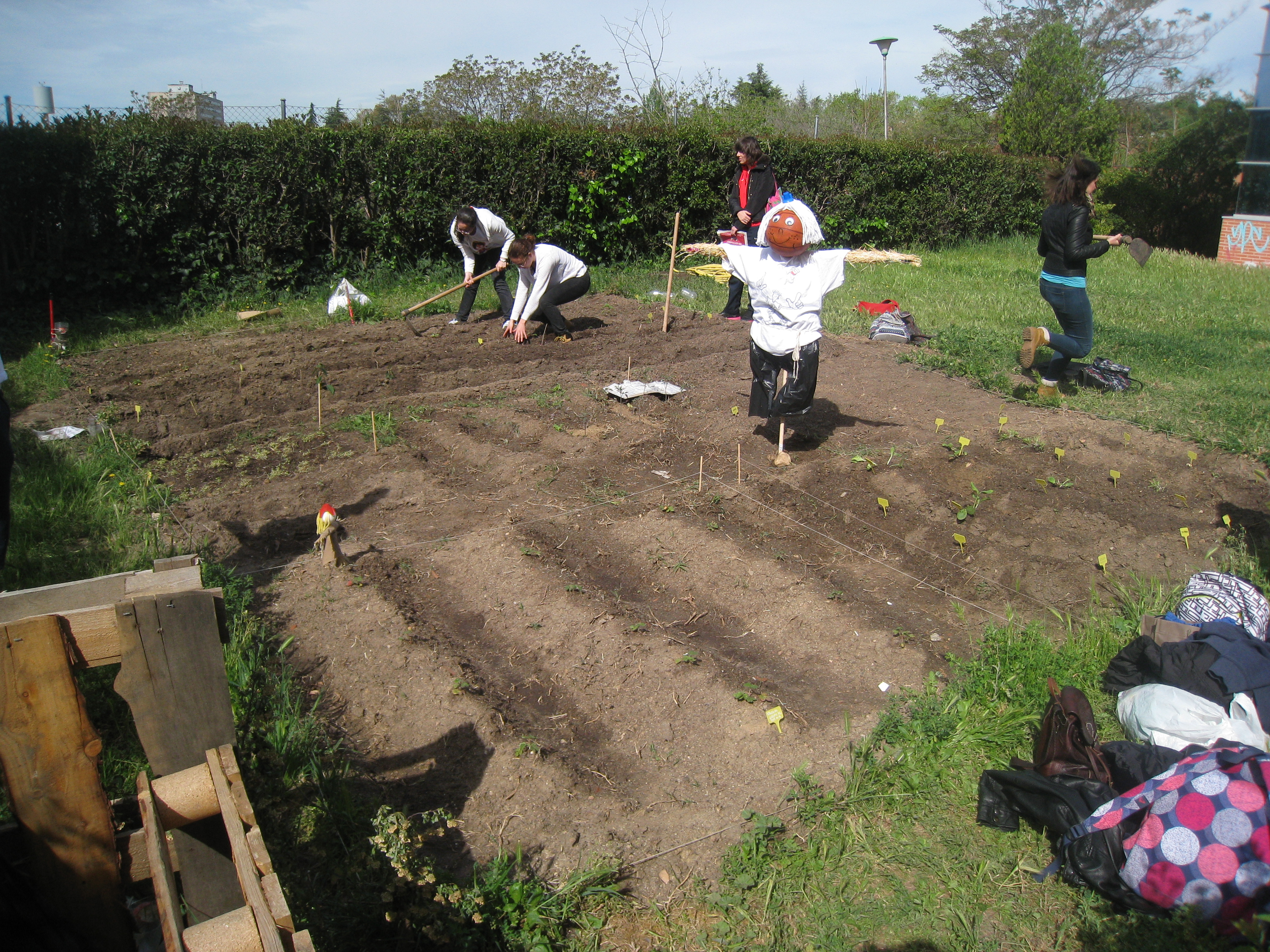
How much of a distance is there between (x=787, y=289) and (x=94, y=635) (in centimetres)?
445

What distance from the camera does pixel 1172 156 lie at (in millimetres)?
21891

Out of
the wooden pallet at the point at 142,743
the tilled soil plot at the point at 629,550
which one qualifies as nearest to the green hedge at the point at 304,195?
the tilled soil plot at the point at 629,550

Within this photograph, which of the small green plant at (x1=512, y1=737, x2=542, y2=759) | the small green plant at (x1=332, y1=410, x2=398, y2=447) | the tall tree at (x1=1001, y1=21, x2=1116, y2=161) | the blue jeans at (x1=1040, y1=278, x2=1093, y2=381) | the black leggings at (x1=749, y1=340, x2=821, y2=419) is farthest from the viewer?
the tall tree at (x1=1001, y1=21, x2=1116, y2=161)

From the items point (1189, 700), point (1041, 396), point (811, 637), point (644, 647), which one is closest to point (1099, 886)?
point (1189, 700)

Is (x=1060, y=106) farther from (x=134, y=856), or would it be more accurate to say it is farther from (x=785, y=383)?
(x=134, y=856)

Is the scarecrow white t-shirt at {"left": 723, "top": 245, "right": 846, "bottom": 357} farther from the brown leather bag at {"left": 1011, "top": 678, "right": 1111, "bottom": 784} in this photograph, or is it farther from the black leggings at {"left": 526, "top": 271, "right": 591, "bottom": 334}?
the black leggings at {"left": 526, "top": 271, "right": 591, "bottom": 334}

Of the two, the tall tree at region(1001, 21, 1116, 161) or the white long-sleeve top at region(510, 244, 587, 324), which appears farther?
the tall tree at region(1001, 21, 1116, 161)

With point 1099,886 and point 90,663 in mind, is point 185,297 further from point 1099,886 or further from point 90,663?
point 1099,886

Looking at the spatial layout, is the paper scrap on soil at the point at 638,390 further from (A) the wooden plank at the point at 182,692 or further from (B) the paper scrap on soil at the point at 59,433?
(A) the wooden plank at the point at 182,692

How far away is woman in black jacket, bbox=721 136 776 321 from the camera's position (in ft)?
29.5

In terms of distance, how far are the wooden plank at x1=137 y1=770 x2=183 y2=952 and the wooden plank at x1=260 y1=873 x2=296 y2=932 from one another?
163 millimetres

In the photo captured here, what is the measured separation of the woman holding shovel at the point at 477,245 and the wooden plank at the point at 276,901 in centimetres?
779

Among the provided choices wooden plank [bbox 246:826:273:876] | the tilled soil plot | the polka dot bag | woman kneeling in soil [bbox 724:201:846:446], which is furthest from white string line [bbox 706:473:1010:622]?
wooden plank [bbox 246:826:273:876]

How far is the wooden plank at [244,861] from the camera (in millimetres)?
1626
